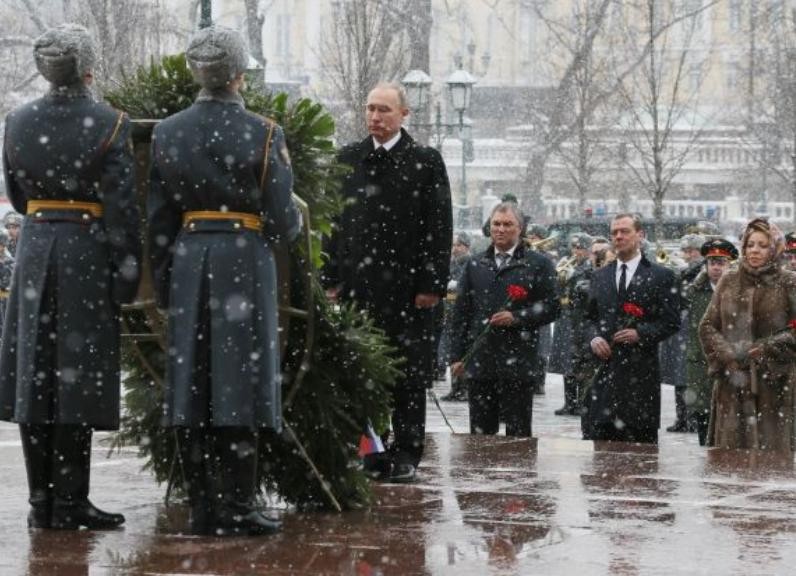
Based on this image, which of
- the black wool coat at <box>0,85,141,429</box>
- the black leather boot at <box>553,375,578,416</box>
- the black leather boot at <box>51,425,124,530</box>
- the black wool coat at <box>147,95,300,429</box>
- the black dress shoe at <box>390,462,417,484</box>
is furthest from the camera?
the black leather boot at <box>553,375,578,416</box>

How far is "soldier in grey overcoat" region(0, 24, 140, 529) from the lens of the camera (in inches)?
299

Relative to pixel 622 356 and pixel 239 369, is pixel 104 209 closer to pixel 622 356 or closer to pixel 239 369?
pixel 239 369

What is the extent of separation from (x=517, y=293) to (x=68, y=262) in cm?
481

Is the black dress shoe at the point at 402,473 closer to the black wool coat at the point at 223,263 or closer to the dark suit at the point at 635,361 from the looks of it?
the black wool coat at the point at 223,263

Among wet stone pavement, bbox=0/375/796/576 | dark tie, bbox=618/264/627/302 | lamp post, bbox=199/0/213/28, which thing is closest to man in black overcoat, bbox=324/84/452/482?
wet stone pavement, bbox=0/375/796/576

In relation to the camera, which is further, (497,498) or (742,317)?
(742,317)

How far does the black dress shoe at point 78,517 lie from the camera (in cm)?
772

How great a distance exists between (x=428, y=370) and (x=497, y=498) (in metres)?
1.06

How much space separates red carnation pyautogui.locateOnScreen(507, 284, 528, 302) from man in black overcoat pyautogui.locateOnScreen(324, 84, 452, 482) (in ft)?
7.84

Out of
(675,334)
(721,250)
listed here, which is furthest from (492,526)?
(721,250)

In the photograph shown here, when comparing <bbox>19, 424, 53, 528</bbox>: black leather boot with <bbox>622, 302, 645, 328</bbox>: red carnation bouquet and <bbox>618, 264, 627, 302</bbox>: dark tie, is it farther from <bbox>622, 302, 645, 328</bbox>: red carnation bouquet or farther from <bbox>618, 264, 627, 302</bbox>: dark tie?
<bbox>618, 264, 627, 302</bbox>: dark tie

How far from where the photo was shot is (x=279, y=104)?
8.24 m

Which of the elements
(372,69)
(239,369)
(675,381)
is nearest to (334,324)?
(239,369)

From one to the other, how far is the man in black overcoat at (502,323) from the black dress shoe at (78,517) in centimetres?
426
